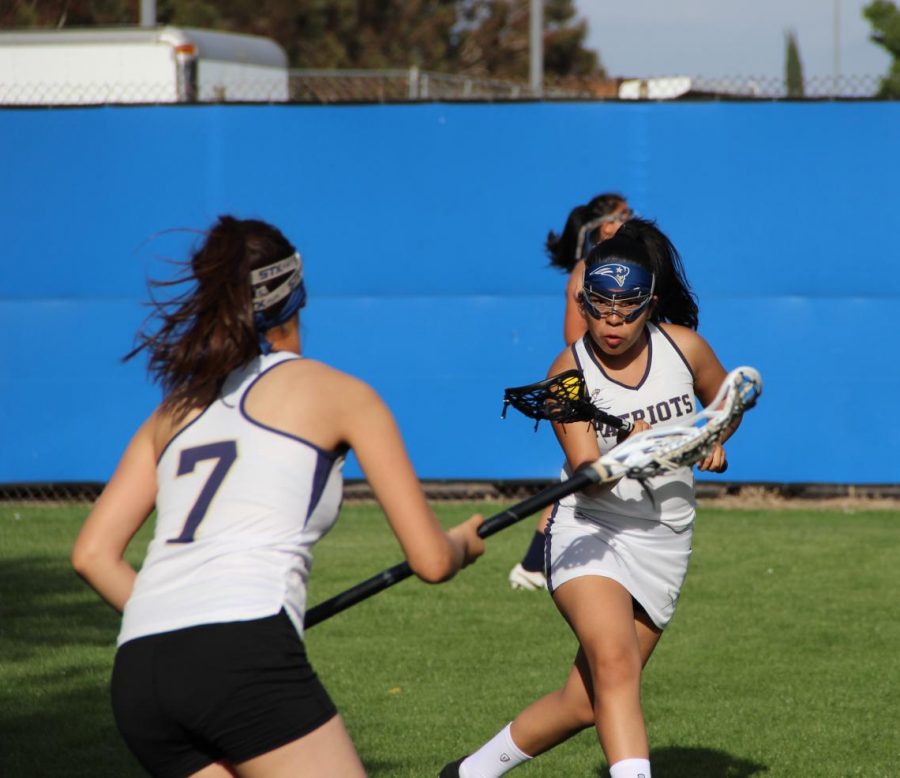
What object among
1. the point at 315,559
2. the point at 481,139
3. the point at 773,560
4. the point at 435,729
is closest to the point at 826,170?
the point at 481,139

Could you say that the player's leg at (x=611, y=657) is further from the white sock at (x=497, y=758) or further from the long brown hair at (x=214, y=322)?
the long brown hair at (x=214, y=322)

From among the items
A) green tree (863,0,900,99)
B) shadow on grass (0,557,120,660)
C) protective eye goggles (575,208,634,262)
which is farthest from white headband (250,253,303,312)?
green tree (863,0,900,99)

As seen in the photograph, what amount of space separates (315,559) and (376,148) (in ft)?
12.2

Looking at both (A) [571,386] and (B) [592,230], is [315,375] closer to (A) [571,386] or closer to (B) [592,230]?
(A) [571,386]

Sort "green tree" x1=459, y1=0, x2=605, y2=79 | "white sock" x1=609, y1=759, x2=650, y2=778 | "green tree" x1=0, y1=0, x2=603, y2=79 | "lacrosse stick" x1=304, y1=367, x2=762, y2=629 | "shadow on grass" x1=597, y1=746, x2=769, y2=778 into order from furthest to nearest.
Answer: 1. "green tree" x1=459, y1=0, x2=605, y2=79
2. "green tree" x1=0, y1=0, x2=603, y2=79
3. "shadow on grass" x1=597, y1=746, x2=769, y2=778
4. "white sock" x1=609, y1=759, x2=650, y2=778
5. "lacrosse stick" x1=304, y1=367, x2=762, y2=629

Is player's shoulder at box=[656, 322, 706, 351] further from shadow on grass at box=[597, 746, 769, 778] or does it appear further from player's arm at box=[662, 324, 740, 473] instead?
shadow on grass at box=[597, 746, 769, 778]

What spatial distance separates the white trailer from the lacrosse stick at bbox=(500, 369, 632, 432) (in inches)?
394

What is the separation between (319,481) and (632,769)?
1.80 metres

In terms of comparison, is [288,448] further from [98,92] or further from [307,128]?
[98,92]

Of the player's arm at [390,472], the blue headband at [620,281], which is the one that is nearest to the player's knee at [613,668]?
the blue headband at [620,281]

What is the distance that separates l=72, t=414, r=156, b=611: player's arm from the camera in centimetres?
340

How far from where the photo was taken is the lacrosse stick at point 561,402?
15.6 feet

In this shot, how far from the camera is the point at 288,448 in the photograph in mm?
3201

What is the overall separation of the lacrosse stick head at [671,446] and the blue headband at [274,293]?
42.0 inches
